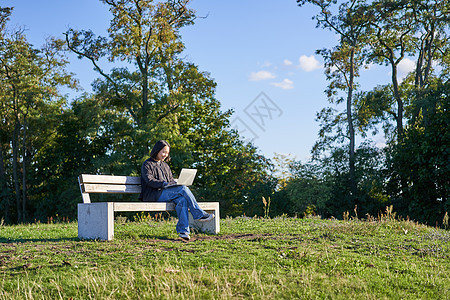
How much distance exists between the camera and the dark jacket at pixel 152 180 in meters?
6.97

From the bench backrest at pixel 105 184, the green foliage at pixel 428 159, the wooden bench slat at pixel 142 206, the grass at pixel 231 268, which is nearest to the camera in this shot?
the grass at pixel 231 268

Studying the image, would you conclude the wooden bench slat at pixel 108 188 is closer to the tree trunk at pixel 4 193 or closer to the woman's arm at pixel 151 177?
the woman's arm at pixel 151 177

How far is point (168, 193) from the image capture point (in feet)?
22.9

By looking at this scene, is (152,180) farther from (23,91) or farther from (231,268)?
(23,91)

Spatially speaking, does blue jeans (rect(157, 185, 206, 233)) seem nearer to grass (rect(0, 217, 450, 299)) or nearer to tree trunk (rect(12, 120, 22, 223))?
grass (rect(0, 217, 450, 299))

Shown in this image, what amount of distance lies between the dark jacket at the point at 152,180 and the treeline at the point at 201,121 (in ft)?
39.5

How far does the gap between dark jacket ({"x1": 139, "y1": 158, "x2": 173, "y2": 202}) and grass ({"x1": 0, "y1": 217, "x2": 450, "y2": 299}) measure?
656mm

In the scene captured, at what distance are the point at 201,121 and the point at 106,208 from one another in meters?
17.9

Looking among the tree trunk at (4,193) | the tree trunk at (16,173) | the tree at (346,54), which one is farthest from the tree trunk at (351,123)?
the tree trunk at (4,193)

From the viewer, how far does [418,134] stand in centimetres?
1725

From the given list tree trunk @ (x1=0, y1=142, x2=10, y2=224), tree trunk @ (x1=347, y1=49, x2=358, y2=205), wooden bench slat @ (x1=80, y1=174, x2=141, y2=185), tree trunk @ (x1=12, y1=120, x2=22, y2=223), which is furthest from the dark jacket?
tree trunk @ (x1=0, y1=142, x2=10, y2=224)

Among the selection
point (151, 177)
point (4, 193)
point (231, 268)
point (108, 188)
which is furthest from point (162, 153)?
point (4, 193)

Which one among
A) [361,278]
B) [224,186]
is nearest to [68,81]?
[224,186]

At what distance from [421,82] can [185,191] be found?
17.8 m
